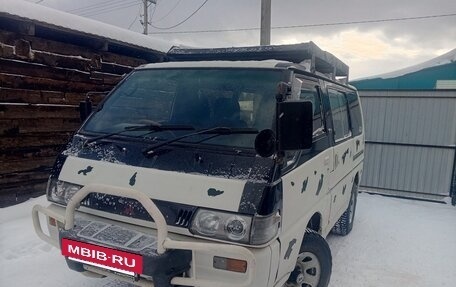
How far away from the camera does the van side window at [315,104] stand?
3.28 meters

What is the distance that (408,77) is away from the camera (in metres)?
15.6

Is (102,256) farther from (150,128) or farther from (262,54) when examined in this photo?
(262,54)

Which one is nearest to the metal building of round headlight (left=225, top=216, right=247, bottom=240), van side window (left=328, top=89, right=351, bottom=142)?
van side window (left=328, top=89, right=351, bottom=142)

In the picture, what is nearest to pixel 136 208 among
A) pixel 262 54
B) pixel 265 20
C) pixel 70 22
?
pixel 262 54

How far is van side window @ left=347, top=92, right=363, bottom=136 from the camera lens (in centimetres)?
521

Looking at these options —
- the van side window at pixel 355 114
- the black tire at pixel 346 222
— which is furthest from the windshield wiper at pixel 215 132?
the black tire at pixel 346 222

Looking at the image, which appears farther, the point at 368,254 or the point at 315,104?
the point at 368,254

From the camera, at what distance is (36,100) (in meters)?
6.08

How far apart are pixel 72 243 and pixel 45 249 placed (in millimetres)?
2153

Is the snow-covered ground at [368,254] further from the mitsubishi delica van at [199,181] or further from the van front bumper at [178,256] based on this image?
the van front bumper at [178,256]

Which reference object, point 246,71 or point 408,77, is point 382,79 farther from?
point 246,71

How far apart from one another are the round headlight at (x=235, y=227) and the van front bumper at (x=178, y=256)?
0.11 metres

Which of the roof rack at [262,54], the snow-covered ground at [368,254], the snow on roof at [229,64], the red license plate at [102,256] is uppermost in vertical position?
the roof rack at [262,54]

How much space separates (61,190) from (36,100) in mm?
3942
